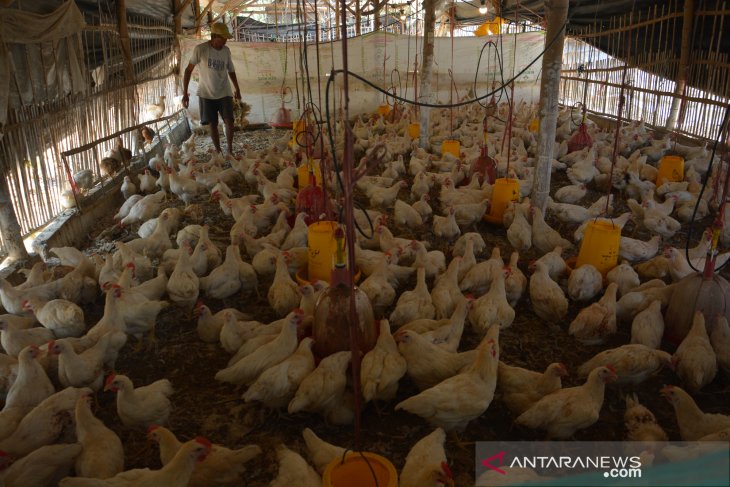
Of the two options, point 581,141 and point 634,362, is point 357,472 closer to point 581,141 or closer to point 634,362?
point 634,362

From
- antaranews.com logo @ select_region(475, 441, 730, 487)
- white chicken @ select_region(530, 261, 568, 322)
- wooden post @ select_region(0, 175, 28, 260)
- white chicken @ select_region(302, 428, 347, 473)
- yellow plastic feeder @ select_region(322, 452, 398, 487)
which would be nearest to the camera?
yellow plastic feeder @ select_region(322, 452, 398, 487)

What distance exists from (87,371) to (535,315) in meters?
3.32

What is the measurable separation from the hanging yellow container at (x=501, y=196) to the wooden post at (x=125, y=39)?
6.76 meters

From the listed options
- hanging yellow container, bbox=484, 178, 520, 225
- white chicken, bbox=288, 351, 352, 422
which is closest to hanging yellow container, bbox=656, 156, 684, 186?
hanging yellow container, bbox=484, 178, 520, 225

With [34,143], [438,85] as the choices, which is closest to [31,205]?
[34,143]

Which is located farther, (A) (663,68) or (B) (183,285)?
(A) (663,68)

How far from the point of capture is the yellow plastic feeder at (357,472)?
1.99m

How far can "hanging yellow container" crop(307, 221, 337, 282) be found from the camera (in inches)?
154

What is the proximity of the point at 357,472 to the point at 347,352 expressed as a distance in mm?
936

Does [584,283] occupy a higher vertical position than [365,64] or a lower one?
lower

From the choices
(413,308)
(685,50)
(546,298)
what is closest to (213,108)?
(413,308)

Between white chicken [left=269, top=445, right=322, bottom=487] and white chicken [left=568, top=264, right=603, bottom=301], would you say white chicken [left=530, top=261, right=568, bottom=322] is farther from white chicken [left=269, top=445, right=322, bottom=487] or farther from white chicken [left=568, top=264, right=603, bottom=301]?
white chicken [left=269, top=445, right=322, bottom=487]

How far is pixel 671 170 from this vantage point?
22.2ft

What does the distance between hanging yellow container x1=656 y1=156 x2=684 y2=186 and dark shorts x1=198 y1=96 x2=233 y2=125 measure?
6.71 meters
